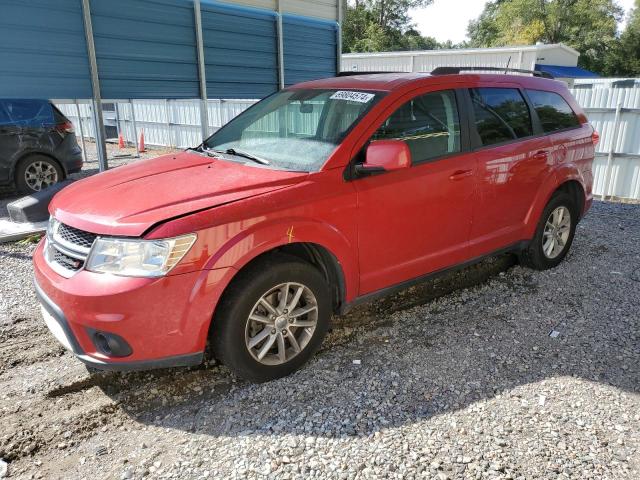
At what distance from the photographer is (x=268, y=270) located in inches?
116

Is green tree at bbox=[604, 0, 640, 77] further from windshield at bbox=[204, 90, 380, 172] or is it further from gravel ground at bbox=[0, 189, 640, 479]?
windshield at bbox=[204, 90, 380, 172]

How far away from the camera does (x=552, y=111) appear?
4.87 m

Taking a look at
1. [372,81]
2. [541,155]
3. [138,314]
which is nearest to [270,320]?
[138,314]

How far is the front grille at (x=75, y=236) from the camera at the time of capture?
2.78 metres

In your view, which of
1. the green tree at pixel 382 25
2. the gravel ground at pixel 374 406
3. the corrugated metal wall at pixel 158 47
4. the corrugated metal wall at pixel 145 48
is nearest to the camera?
the gravel ground at pixel 374 406

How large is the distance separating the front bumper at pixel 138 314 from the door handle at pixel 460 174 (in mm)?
1974

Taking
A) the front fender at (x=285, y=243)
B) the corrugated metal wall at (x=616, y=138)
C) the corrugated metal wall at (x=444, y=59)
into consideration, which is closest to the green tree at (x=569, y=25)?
the corrugated metal wall at (x=444, y=59)

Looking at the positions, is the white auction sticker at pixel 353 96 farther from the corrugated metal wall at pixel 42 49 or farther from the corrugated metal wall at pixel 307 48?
the corrugated metal wall at pixel 307 48

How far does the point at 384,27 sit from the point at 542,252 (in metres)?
51.2

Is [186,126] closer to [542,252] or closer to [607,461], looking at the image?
[542,252]

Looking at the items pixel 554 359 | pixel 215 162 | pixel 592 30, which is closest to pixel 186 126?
pixel 215 162

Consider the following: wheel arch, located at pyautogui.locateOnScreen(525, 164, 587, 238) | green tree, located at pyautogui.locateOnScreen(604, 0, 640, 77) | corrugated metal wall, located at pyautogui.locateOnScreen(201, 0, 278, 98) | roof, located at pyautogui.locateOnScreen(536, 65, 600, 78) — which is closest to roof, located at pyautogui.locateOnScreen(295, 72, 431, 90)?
wheel arch, located at pyautogui.locateOnScreen(525, 164, 587, 238)

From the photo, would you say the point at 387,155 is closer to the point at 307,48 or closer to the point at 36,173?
the point at 307,48

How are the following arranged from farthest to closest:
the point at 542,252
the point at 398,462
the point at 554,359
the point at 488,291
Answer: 1. the point at 542,252
2. the point at 488,291
3. the point at 554,359
4. the point at 398,462
